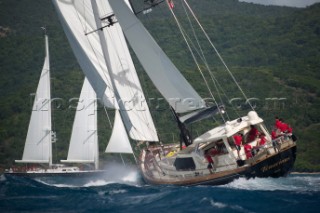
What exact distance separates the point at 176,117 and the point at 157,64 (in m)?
3.48

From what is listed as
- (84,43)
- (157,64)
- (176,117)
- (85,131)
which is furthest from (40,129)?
(157,64)

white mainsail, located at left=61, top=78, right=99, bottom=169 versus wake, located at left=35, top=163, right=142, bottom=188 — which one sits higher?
white mainsail, located at left=61, top=78, right=99, bottom=169

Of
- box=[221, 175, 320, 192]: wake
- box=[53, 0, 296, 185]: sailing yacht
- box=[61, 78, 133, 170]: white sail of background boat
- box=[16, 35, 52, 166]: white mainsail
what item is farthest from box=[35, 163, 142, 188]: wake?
box=[221, 175, 320, 192]: wake

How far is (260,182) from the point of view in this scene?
83.3ft

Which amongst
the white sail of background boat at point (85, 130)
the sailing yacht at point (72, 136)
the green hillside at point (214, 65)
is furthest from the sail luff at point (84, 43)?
the green hillside at point (214, 65)

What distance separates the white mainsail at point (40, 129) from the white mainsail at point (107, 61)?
34.6ft

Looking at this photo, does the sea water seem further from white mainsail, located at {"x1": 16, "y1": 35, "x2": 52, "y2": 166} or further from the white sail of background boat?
white mainsail, located at {"x1": 16, "y1": 35, "x2": 52, "y2": 166}

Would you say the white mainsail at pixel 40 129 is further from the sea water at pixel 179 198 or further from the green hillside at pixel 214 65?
the sea water at pixel 179 198

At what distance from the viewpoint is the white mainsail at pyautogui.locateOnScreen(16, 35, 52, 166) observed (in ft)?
144

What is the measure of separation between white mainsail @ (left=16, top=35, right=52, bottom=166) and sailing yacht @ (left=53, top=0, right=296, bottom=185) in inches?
447

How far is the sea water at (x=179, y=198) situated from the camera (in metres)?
21.3

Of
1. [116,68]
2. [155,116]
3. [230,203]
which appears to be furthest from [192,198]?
[155,116]

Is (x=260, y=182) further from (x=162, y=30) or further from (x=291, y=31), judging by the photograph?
(x=162, y=30)

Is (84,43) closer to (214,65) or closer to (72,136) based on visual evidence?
(72,136)
